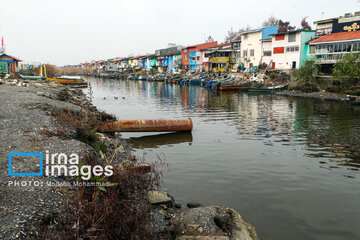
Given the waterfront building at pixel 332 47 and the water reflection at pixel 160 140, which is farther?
the waterfront building at pixel 332 47

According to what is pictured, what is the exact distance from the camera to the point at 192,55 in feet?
279

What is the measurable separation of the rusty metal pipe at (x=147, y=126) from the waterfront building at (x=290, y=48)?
4227 cm

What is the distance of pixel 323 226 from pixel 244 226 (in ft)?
8.31

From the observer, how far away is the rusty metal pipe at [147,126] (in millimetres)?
15516

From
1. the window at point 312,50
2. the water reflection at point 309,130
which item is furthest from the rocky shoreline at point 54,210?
the window at point 312,50

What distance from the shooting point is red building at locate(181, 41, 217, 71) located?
271ft

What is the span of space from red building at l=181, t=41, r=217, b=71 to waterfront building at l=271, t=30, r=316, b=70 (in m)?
27.9

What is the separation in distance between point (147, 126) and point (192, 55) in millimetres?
72361

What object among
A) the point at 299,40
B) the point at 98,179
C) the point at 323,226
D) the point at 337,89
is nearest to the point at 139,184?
the point at 98,179

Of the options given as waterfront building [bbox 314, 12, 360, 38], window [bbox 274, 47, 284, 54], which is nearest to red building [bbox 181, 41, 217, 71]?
window [bbox 274, 47, 284, 54]

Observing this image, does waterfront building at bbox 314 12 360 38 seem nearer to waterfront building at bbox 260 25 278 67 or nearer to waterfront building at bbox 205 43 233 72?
waterfront building at bbox 260 25 278 67

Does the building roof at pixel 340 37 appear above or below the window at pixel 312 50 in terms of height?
above

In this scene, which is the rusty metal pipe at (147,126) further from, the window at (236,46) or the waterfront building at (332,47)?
the window at (236,46)

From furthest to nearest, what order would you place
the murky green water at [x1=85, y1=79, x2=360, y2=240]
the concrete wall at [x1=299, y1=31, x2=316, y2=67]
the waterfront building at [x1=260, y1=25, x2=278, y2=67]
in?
the waterfront building at [x1=260, y1=25, x2=278, y2=67] → the concrete wall at [x1=299, y1=31, x2=316, y2=67] → the murky green water at [x1=85, y1=79, x2=360, y2=240]
